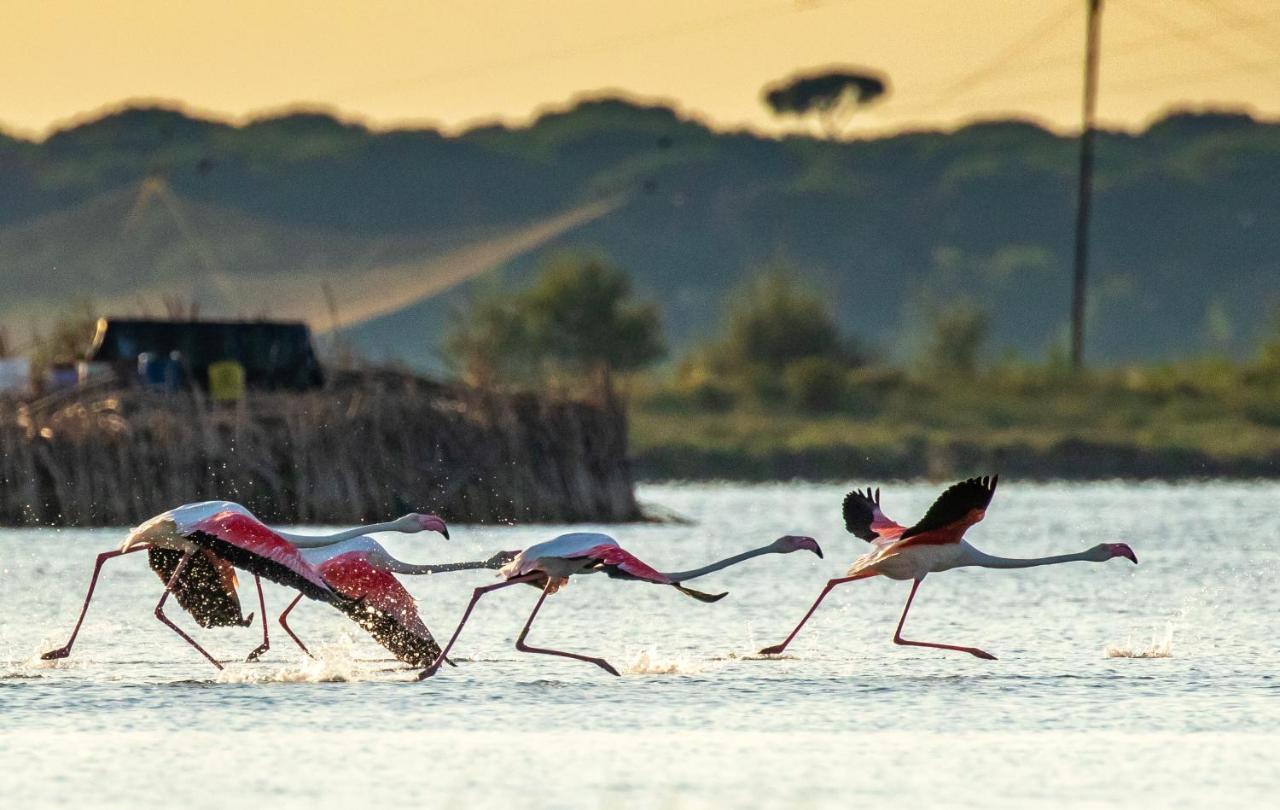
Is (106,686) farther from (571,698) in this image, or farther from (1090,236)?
(1090,236)

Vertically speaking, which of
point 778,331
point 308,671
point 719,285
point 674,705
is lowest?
point 674,705

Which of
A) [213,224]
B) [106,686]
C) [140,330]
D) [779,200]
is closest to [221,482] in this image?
[140,330]

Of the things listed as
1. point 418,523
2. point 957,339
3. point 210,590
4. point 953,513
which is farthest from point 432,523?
point 957,339

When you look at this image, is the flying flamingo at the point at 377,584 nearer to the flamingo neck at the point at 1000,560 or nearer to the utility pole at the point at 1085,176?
the flamingo neck at the point at 1000,560

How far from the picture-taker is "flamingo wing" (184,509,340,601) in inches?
672

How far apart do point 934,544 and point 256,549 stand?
5.03 m

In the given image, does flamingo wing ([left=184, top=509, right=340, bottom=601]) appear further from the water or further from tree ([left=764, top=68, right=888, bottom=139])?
tree ([left=764, top=68, right=888, bottom=139])

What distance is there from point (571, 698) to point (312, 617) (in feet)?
25.3

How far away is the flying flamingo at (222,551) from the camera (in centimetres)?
1722

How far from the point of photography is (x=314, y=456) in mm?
37594

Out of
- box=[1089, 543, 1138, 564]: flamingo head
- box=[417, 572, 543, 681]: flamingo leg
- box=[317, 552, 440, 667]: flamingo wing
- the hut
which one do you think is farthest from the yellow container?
box=[1089, 543, 1138, 564]: flamingo head

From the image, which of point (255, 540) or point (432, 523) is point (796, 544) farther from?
point (255, 540)

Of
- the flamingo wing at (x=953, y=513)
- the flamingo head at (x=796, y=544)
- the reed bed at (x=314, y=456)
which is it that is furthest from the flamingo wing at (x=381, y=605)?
the reed bed at (x=314, y=456)

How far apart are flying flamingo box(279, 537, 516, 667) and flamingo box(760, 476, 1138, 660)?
2776mm
